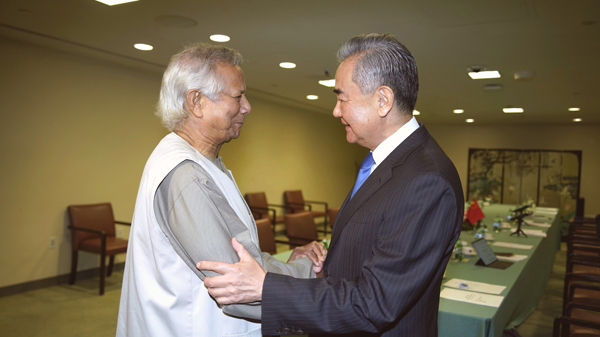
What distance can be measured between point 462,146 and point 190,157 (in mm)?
12243

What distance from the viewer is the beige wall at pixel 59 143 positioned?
451 cm

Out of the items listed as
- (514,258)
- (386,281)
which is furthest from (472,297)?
(386,281)

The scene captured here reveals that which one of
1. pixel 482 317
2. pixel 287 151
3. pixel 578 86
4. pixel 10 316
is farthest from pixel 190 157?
pixel 287 151

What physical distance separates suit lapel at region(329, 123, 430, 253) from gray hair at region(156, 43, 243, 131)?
1.85 feet

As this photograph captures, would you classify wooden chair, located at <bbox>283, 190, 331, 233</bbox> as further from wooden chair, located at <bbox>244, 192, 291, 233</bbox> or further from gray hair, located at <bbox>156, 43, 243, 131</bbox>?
gray hair, located at <bbox>156, 43, 243, 131</bbox>

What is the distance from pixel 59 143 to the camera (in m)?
4.93

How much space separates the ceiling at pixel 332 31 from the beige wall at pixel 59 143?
0.32 m

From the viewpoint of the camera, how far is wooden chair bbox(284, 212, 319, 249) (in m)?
4.77

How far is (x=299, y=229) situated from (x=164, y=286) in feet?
12.2

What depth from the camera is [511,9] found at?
3.09 metres

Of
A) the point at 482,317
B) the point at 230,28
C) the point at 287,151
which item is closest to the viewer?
the point at 482,317

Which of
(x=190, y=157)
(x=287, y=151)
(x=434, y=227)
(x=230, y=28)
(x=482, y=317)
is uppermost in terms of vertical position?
(x=230, y=28)

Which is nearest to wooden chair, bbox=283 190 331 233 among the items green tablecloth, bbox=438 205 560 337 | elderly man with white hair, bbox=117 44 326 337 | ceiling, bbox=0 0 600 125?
ceiling, bbox=0 0 600 125

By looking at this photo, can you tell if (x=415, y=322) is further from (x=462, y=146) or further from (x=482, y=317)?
(x=462, y=146)
